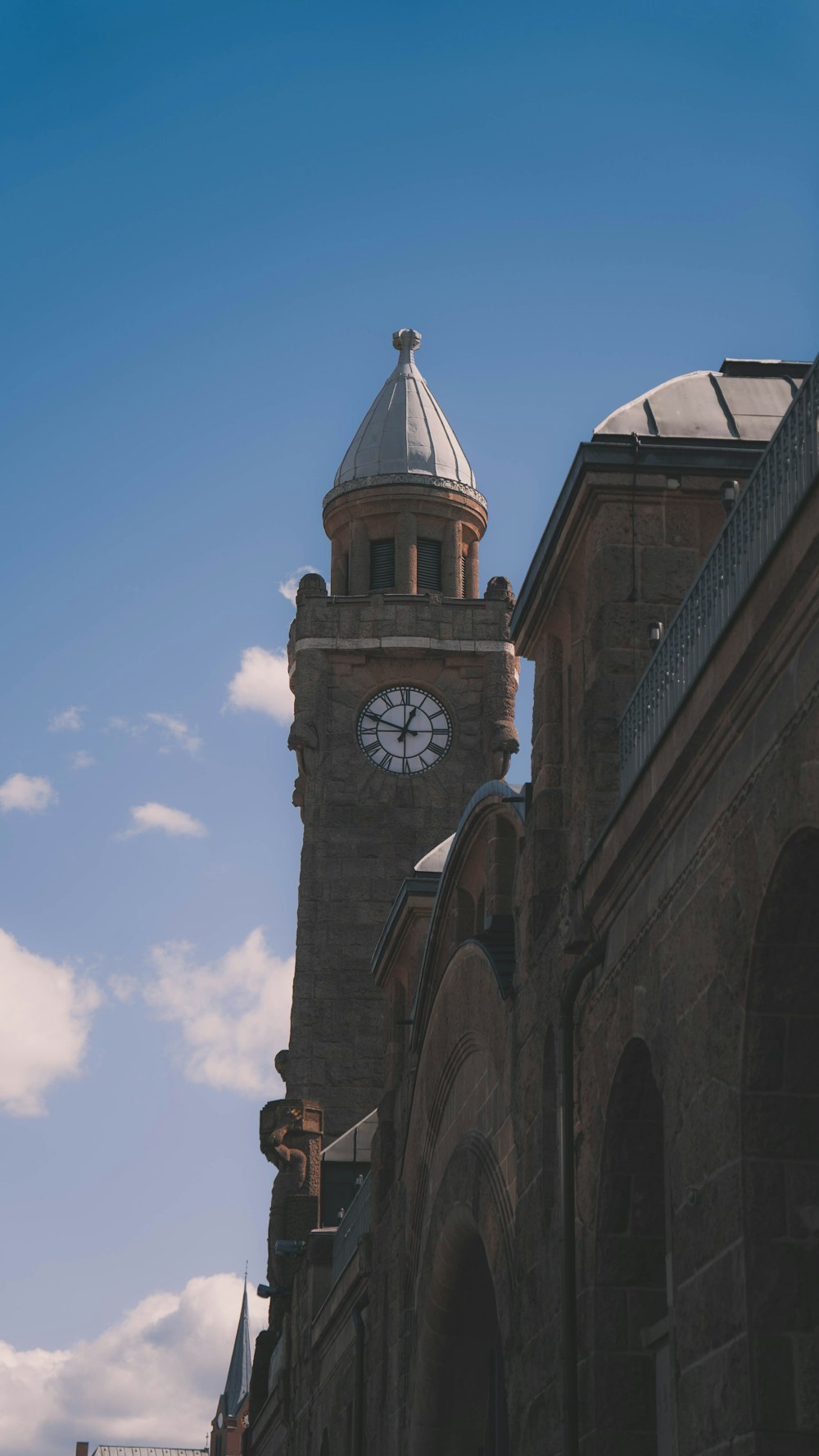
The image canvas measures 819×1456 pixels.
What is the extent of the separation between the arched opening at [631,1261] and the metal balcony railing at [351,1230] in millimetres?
13204

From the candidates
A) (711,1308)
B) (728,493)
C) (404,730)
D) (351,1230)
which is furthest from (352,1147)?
(711,1308)

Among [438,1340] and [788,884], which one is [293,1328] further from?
[788,884]

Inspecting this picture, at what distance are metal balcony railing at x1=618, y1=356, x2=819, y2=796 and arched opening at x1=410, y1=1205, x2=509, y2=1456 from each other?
7666 mm

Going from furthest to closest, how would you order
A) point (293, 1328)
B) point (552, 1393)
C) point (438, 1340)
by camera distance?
point (293, 1328) → point (438, 1340) → point (552, 1393)

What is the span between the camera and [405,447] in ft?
172

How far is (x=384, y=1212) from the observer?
82.3ft

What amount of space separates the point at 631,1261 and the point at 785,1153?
3.35 m

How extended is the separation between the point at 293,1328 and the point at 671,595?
2334 centimetres

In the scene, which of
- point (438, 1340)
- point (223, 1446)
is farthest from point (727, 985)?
point (223, 1446)

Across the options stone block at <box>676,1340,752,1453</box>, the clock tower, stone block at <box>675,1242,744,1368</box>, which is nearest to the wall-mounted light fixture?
stone block at <box>675,1242,744,1368</box>

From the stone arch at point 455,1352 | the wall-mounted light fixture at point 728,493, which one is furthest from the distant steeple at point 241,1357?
the wall-mounted light fixture at point 728,493

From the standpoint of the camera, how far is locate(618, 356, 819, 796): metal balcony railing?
10898mm

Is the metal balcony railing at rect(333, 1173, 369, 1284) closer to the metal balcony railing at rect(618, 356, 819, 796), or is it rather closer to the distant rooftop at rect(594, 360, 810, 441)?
the distant rooftop at rect(594, 360, 810, 441)

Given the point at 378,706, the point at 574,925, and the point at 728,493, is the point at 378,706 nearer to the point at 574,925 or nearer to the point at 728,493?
the point at 574,925
